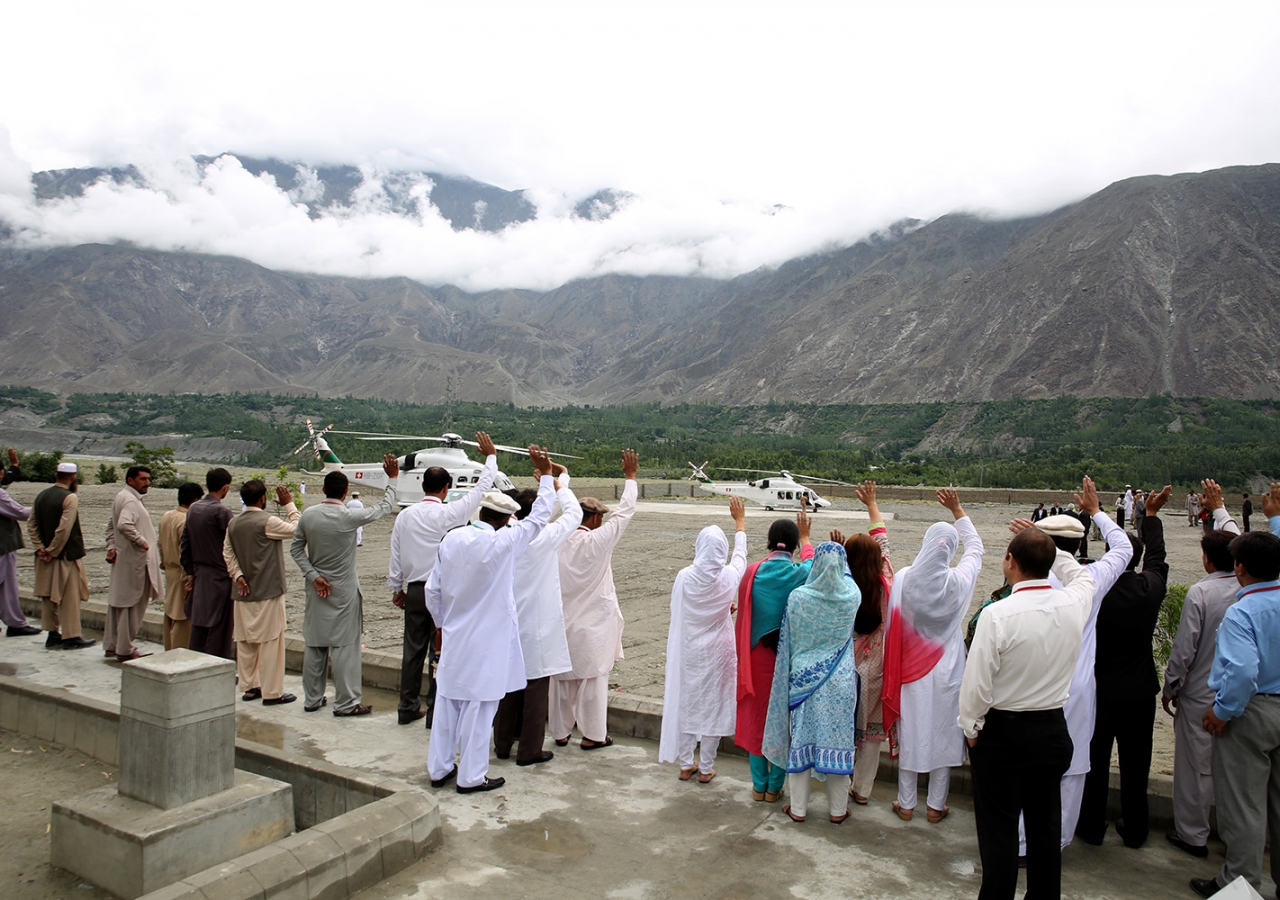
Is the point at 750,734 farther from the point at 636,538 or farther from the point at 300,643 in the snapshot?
the point at 636,538

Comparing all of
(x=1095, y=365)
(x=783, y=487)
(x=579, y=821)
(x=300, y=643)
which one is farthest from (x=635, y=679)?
(x=1095, y=365)

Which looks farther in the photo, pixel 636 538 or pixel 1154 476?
pixel 1154 476

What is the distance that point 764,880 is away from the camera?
3.85 m

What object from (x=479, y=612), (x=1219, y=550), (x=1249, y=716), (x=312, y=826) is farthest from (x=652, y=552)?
(x=1249, y=716)

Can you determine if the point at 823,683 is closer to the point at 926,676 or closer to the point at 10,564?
the point at 926,676

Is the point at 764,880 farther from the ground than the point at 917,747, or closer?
closer

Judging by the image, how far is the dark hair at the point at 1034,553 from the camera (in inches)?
135

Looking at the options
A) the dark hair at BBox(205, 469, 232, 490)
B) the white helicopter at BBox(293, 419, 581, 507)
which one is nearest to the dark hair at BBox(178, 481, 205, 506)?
the dark hair at BBox(205, 469, 232, 490)

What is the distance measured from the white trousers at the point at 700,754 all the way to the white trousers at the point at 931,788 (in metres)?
1.04

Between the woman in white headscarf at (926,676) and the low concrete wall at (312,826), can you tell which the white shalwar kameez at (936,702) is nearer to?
the woman in white headscarf at (926,676)

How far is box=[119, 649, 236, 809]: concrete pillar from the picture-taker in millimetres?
3727

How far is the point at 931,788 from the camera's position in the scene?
14.9 ft

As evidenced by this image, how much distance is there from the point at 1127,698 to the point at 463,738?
344 centimetres

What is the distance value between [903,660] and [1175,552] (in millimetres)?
20710
